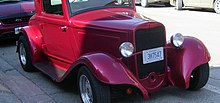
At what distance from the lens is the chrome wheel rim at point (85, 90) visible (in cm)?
436

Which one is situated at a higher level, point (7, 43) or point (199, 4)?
point (199, 4)

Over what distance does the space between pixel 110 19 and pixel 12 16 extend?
16.0 feet

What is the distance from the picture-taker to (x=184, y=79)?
4.43 metres

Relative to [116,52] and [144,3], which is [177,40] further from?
[144,3]

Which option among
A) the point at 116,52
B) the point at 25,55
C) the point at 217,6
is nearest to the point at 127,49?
the point at 116,52

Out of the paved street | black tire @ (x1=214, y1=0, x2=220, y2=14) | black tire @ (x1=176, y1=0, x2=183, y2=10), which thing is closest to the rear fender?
the paved street

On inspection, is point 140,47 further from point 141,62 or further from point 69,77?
point 69,77

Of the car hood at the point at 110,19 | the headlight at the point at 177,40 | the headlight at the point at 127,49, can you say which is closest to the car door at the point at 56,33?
the car hood at the point at 110,19


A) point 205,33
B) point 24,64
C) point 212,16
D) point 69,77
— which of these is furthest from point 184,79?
point 212,16

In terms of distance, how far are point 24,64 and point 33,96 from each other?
153 cm

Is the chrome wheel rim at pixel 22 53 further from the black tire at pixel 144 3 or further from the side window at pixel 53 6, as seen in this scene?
the black tire at pixel 144 3

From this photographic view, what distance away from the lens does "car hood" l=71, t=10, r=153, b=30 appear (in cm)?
435

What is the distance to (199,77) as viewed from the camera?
4809 millimetres

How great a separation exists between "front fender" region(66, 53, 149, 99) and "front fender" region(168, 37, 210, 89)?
640mm
